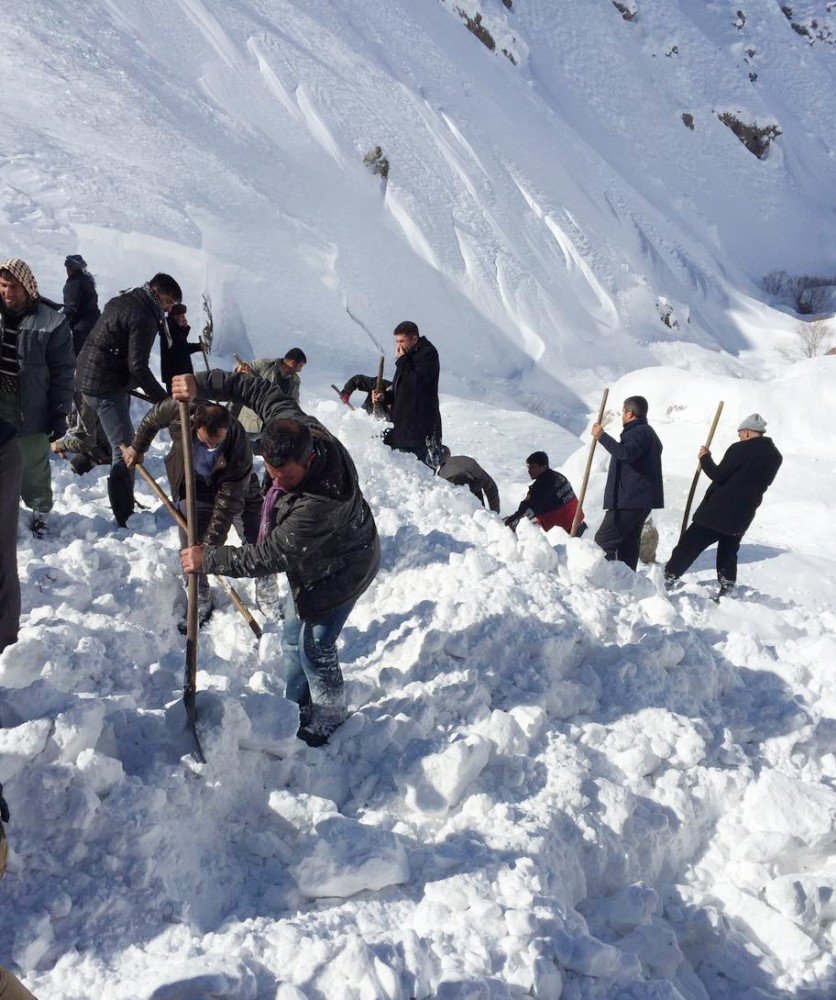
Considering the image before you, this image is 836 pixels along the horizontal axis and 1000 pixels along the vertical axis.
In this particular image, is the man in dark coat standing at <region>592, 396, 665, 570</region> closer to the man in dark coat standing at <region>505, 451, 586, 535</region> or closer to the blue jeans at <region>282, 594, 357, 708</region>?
the man in dark coat standing at <region>505, 451, 586, 535</region>

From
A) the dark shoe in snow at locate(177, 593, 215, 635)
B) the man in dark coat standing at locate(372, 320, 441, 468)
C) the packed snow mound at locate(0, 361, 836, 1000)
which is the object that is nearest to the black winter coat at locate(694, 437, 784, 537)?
the packed snow mound at locate(0, 361, 836, 1000)

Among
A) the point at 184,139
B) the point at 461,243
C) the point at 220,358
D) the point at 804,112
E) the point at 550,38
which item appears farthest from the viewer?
the point at 804,112

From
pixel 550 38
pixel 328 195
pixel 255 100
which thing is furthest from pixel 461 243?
pixel 550 38

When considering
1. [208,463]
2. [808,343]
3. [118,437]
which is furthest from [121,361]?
[808,343]

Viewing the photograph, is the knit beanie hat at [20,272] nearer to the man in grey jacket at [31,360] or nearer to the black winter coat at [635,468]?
the man in grey jacket at [31,360]

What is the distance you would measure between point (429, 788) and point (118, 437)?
2545 millimetres

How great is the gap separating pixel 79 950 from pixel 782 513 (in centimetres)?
778

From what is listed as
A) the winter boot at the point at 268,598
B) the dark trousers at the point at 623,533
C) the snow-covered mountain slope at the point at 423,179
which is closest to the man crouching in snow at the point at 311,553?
the winter boot at the point at 268,598

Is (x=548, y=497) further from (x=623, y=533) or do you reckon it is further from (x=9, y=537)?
(x=9, y=537)

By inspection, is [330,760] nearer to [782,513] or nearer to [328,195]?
[782,513]

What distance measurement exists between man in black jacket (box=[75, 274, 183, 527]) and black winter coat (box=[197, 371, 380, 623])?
55.0 inches

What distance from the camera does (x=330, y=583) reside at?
2904mm

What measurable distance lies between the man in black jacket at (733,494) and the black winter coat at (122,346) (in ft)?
12.0

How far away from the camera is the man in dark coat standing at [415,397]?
5.25 meters
